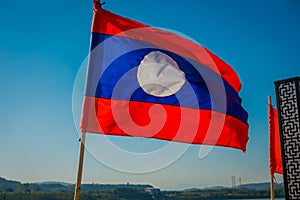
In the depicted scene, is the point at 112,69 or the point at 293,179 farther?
the point at 112,69

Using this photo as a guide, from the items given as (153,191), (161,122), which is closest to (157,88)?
(161,122)

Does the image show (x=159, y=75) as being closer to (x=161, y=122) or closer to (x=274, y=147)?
(x=161, y=122)

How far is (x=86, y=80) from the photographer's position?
18.2 feet

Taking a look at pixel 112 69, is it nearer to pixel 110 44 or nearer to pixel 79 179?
pixel 110 44

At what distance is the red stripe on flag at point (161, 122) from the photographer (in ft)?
18.3

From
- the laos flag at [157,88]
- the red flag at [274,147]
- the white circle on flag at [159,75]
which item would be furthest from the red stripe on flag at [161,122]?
the red flag at [274,147]

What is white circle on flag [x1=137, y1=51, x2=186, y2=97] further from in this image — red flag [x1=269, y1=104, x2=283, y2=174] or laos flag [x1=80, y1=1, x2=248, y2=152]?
red flag [x1=269, y1=104, x2=283, y2=174]

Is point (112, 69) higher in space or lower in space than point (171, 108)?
higher

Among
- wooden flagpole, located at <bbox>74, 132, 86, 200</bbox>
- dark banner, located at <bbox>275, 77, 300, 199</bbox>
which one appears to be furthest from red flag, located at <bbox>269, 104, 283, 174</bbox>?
wooden flagpole, located at <bbox>74, 132, 86, 200</bbox>

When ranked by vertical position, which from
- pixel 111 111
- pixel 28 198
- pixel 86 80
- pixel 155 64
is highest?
pixel 155 64

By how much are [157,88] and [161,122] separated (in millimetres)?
608

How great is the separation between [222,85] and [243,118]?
0.72 meters

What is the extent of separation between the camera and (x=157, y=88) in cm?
632

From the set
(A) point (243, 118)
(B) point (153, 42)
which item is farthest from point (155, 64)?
(A) point (243, 118)
